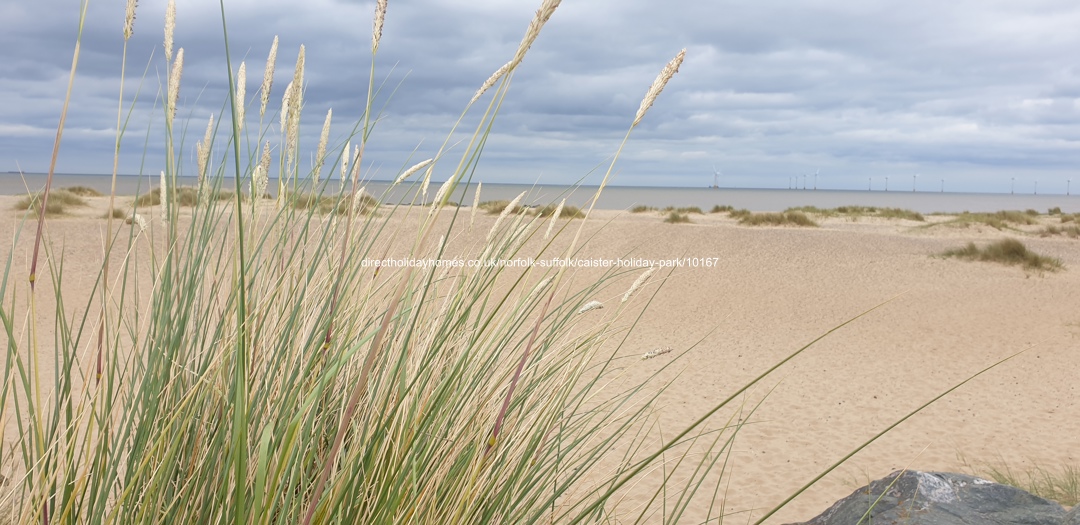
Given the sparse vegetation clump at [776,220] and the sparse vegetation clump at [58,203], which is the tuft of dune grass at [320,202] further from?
the sparse vegetation clump at [776,220]

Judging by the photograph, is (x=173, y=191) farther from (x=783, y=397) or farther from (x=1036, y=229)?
(x=1036, y=229)

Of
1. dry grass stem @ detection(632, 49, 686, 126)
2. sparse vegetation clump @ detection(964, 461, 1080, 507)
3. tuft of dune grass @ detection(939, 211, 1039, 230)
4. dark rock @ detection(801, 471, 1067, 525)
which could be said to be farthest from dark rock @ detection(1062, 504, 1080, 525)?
tuft of dune grass @ detection(939, 211, 1039, 230)

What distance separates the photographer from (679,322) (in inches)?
384

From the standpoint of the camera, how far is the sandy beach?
5.32 meters

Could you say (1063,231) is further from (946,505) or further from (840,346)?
(946,505)

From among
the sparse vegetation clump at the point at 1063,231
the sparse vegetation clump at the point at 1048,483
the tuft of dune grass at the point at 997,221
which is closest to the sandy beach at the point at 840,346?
the sparse vegetation clump at the point at 1048,483

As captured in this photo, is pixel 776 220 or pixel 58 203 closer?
pixel 58 203

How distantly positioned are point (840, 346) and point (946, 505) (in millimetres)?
6398

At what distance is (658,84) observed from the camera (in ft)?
3.54

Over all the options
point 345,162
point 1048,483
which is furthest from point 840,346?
point 345,162

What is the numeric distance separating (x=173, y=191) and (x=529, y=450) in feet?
2.89

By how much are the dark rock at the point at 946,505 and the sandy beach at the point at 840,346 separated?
8.7 inches

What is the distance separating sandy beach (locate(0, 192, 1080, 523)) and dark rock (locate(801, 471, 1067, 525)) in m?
0.22

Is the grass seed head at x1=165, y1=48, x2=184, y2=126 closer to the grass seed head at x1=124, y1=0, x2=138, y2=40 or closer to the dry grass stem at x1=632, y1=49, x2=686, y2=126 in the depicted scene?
the grass seed head at x1=124, y1=0, x2=138, y2=40
